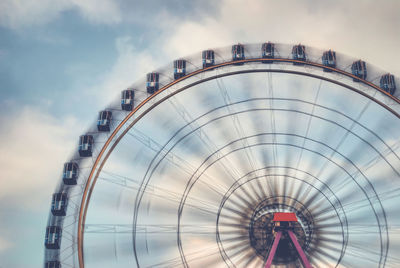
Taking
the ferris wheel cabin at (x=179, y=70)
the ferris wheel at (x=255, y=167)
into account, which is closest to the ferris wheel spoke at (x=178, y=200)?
the ferris wheel at (x=255, y=167)

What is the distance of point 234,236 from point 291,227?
12.5 feet

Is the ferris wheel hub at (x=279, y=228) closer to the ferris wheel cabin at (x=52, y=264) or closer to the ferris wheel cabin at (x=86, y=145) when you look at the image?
the ferris wheel cabin at (x=86, y=145)

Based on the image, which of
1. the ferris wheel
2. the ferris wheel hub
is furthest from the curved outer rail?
the ferris wheel hub

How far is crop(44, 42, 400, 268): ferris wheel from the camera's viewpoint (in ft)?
74.6

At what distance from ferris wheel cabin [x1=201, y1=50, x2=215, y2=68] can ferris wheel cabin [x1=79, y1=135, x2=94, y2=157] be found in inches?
351

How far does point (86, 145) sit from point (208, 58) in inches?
384

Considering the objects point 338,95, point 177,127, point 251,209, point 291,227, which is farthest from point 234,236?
point 338,95

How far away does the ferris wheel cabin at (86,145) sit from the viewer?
22953mm

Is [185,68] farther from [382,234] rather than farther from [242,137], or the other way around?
[382,234]

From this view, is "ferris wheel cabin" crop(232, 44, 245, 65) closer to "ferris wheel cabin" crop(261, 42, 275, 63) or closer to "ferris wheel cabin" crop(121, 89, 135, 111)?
"ferris wheel cabin" crop(261, 42, 275, 63)

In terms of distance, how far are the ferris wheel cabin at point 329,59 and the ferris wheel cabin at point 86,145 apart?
15.6 m

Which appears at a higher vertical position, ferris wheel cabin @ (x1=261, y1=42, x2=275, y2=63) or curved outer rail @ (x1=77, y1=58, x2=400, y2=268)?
ferris wheel cabin @ (x1=261, y1=42, x2=275, y2=63)

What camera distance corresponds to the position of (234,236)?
23781 millimetres

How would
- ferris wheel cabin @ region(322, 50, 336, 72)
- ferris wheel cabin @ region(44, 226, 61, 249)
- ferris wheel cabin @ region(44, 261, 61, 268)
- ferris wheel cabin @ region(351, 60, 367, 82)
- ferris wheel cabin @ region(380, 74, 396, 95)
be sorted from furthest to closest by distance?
ferris wheel cabin @ region(351, 60, 367, 82)
ferris wheel cabin @ region(322, 50, 336, 72)
ferris wheel cabin @ region(44, 226, 61, 249)
ferris wheel cabin @ region(380, 74, 396, 95)
ferris wheel cabin @ region(44, 261, 61, 268)
